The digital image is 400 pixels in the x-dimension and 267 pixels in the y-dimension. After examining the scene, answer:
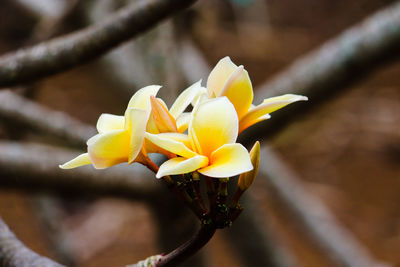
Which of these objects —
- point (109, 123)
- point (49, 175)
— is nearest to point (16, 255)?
point (109, 123)

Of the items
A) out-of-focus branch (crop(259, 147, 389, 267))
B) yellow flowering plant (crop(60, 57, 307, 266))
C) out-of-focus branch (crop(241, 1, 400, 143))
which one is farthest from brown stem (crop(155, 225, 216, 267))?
out-of-focus branch (crop(259, 147, 389, 267))

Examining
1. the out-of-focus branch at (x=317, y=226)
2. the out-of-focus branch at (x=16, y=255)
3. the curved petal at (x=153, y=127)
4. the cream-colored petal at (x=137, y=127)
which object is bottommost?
the out-of-focus branch at (x=317, y=226)

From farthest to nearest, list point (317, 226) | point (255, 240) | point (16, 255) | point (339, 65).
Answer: point (317, 226), point (255, 240), point (339, 65), point (16, 255)

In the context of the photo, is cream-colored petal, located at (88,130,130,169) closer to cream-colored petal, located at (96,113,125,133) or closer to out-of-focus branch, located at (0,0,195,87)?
cream-colored petal, located at (96,113,125,133)

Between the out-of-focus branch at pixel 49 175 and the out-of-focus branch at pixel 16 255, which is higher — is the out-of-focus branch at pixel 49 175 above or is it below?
below

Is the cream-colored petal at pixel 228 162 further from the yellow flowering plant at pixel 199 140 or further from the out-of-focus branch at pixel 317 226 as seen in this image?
the out-of-focus branch at pixel 317 226

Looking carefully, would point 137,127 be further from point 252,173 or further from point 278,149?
point 278,149

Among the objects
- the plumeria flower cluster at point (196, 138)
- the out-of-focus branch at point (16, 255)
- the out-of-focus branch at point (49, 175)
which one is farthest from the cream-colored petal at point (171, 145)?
the out-of-focus branch at point (49, 175)
